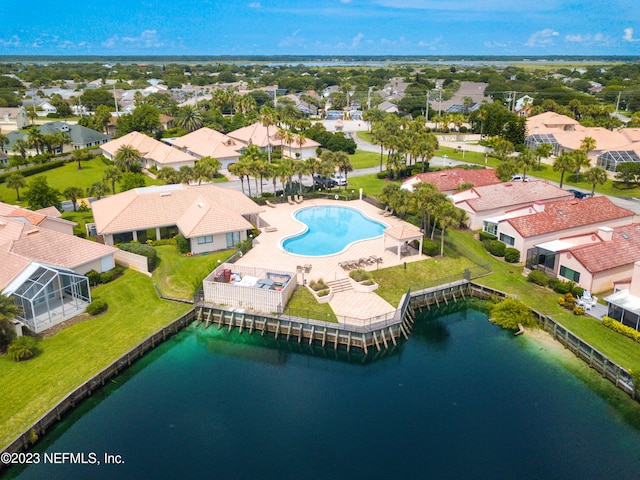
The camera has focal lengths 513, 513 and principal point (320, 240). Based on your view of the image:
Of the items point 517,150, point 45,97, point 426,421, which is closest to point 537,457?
point 426,421

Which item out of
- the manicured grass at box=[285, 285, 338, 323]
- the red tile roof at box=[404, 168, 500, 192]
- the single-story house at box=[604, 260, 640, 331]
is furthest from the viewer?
the red tile roof at box=[404, 168, 500, 192]

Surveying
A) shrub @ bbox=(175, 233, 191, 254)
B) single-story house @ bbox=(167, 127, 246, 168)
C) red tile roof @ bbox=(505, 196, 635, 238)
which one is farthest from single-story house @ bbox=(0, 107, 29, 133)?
red tile roof @ bbox=(505, 196, 635, 238)

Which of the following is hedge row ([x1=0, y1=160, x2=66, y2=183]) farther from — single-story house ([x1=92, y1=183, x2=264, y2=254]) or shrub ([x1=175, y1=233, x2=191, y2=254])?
shrub ([x1=175, y1=233, x2=191, y2=254])

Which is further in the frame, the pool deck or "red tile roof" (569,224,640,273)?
"red tile roof" (569,224,640,273)

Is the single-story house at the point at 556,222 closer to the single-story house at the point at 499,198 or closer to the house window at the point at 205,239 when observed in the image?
the single-story house at the point at 499,198

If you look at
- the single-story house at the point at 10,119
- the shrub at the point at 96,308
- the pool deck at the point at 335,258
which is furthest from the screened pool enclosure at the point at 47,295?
the single-story house at the point at 10,119

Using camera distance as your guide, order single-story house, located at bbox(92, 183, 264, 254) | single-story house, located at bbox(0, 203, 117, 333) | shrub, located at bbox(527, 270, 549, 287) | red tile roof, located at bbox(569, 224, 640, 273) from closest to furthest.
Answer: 1. single-story house, located at bbox(0, 203, 117, 333)
2. red tile roof, located at bbox(569, 224, 640, 273)
3. shrub, located at bbox(527, 270, 549, 287)
4. single-story house, located at bbox(92, 183, 264, 254)

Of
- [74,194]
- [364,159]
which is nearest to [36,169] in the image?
[74,194]

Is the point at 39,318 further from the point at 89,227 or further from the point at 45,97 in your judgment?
the point at 45,97
